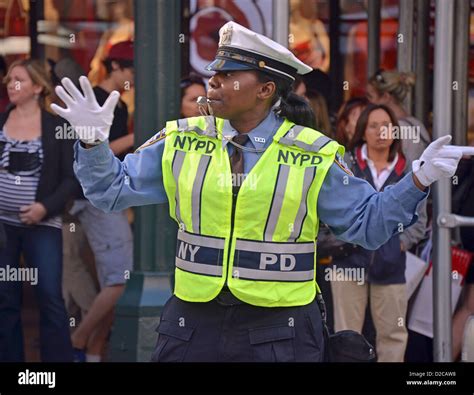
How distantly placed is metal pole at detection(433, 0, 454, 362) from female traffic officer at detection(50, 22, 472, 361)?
2.02m

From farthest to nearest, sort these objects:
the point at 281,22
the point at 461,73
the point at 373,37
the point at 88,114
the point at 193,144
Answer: the point at 373,37
the point at 461,73
the point at 281,22
the point at 193,144
the point at 88,114

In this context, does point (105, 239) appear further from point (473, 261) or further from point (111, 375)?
point (473, 261)

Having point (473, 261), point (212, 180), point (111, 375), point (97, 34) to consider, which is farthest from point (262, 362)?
point (97, 34)

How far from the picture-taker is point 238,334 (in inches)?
172

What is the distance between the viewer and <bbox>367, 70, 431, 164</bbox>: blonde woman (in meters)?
6.78

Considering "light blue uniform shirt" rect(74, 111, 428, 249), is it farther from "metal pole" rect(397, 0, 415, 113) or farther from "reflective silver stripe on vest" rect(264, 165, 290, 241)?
"metal pole" rect(397, 0, 415, 113)

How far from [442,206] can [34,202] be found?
2.07 metres

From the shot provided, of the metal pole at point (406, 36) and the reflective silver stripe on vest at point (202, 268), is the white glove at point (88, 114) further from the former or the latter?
the metal pole at point (406, 36)

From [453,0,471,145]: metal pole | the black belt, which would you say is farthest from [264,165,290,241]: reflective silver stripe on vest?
[453,0,471,145]: metal pole

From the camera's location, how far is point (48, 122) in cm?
655

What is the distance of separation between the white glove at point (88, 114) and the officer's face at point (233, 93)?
38 centimetres

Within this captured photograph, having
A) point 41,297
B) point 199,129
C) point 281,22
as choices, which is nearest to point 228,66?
point 199,129

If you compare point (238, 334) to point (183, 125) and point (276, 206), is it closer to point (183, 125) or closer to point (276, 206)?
point (276, 206)

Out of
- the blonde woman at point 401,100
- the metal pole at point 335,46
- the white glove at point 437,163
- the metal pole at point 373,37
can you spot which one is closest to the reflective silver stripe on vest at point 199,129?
the white glove at point 437,163
